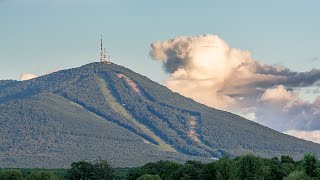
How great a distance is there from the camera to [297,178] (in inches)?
5969

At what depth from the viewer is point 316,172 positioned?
150 m

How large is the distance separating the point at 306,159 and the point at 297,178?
383cm

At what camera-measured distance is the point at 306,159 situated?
5945 inches

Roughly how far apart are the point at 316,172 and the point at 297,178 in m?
3.72

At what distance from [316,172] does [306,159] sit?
292 cm
